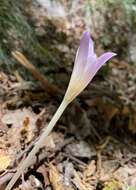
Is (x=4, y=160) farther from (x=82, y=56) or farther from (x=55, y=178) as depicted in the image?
(x=82, y=56)

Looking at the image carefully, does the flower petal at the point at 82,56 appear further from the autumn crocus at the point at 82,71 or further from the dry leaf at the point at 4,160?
the dry leaf at the point at 4,160

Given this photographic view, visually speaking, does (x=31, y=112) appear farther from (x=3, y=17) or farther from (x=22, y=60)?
(x=3, y=17)

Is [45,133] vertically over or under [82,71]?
under

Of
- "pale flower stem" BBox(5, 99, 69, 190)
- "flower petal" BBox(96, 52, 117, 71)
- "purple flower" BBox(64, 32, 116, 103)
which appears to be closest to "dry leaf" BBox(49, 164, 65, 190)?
"pale flower stem" BBox(5, 99, 69, 190)

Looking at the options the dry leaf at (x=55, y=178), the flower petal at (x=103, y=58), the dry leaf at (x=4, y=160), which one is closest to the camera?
the flower petal at (x=103, y=58)

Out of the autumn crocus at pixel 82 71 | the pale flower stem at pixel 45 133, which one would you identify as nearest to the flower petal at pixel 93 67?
the autumn crocus at pixel 82 71

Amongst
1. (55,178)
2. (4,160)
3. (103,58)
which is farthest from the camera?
(55,178)

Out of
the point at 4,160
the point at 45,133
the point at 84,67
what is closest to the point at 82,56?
the point at 84,67

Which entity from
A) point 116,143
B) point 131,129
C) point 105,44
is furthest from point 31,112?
point 105,44
